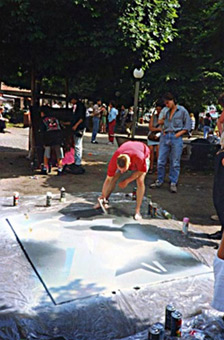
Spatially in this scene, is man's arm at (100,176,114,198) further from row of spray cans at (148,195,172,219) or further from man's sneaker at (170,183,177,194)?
man's sneaker at (170,183,177,194)

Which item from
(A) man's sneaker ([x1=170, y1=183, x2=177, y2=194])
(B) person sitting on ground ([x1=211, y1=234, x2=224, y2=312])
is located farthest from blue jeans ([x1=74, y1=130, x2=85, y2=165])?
(B) person sitting on ground ([x1=211, y1=234, x2=224, y2=312])

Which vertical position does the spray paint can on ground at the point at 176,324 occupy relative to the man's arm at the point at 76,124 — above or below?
below

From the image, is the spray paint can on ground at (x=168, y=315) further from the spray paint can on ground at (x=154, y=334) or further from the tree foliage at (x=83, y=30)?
the tree foliage at (x=83, y=30)

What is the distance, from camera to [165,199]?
286 inches

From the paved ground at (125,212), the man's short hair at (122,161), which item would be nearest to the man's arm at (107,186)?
the paved ground at (125,212)

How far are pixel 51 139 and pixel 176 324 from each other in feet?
21.1

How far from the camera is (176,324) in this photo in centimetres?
296

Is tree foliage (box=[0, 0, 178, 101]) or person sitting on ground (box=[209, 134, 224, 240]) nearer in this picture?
person sitting on ground (box=[209, 134, 224, 240])

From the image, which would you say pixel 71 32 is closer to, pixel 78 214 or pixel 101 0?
pixel 101 0

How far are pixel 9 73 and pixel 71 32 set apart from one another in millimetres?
3132

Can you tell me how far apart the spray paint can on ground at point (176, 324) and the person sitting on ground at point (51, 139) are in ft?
20.6

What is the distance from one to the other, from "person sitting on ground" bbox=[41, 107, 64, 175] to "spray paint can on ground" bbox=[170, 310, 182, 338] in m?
6.29

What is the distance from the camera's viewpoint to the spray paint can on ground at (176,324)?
116 inches

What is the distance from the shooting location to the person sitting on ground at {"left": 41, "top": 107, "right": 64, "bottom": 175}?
872cm
